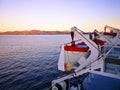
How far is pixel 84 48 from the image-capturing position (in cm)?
930

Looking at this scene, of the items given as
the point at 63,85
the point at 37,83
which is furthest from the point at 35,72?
the point at 63,85

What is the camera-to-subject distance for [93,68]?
773 cm

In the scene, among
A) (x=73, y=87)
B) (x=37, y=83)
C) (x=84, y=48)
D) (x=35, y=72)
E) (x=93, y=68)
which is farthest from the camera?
(x=35, y=72)

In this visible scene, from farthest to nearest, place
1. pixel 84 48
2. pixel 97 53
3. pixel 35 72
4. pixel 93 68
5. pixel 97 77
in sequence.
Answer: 1. pixel 35 72
2. pixel 97 77
3. pixel 84 48
4. pixel 97 53
5. pixel 93 68

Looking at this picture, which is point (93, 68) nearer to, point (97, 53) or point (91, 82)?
point (97, 53)

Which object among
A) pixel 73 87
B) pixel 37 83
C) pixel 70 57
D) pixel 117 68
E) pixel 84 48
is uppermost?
pixel 84 48

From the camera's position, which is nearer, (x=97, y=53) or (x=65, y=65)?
(x=97, y=53)

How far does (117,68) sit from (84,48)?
2543 millimetres

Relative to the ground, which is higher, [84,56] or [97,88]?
[84,56]

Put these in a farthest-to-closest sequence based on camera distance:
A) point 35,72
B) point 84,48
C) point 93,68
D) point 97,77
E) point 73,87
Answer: point 35,72 < point 97,77 < point 73,87 < point 84,48 < point 93,68

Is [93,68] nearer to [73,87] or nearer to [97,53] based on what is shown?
[97,53]

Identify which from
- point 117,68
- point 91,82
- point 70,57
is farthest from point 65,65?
point 117,68

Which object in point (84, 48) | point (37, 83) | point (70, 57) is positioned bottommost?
point (37, 83)

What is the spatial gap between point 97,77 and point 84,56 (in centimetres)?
271
